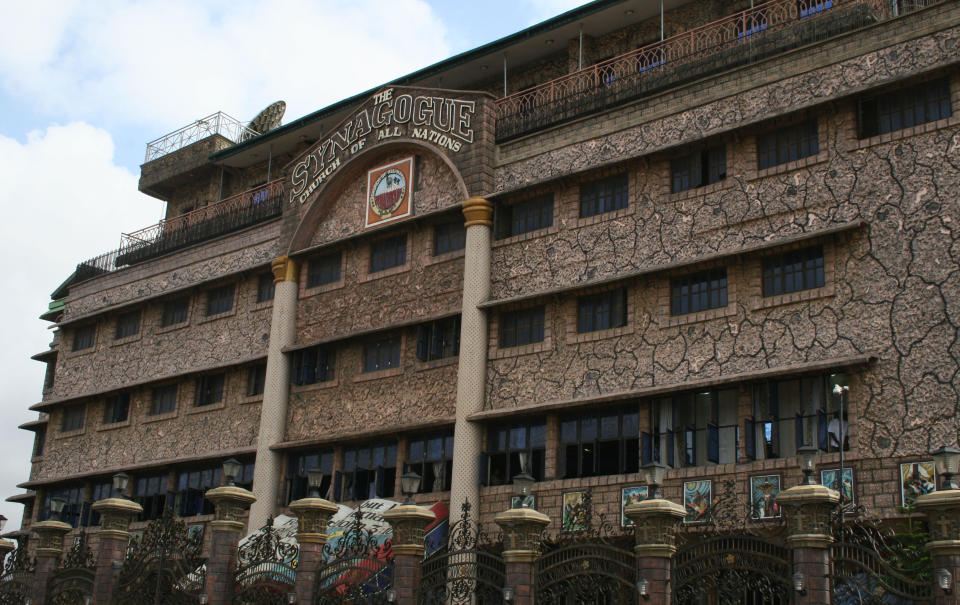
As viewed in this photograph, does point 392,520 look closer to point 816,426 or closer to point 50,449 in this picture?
point 816,426

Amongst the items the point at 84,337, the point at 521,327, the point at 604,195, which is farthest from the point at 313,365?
the point at 84,337

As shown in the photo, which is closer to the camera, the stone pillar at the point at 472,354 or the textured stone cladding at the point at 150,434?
the stone pillar at the point at 472,354

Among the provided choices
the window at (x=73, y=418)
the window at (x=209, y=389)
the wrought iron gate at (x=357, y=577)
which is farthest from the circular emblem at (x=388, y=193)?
the window at (x=73, y=418)

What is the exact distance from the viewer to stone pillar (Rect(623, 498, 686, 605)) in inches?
556

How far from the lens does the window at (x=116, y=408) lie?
1335 inches

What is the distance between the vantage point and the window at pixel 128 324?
1373 inches

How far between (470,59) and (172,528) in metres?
15.2

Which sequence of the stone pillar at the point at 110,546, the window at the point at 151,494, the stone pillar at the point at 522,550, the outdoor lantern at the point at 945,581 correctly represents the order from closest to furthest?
the outdoor lantern at the point at 945,581 < the stone pillar at the point at 522,550 < the stone pillar at the point at 110,546 < the window at the point at 151,494

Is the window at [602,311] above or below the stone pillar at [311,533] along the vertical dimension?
above

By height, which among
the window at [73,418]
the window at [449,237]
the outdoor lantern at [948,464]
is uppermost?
the window at [449,237]

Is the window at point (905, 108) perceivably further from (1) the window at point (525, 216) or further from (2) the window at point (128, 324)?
(2) the window at point (128, 324)

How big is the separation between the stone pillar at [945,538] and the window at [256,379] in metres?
20.7

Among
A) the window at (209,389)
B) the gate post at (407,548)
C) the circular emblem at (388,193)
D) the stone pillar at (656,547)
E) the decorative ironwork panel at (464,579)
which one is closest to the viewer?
the stone pillar at (656,547)

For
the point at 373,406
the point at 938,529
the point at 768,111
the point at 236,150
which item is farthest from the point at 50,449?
the point at 938,529
